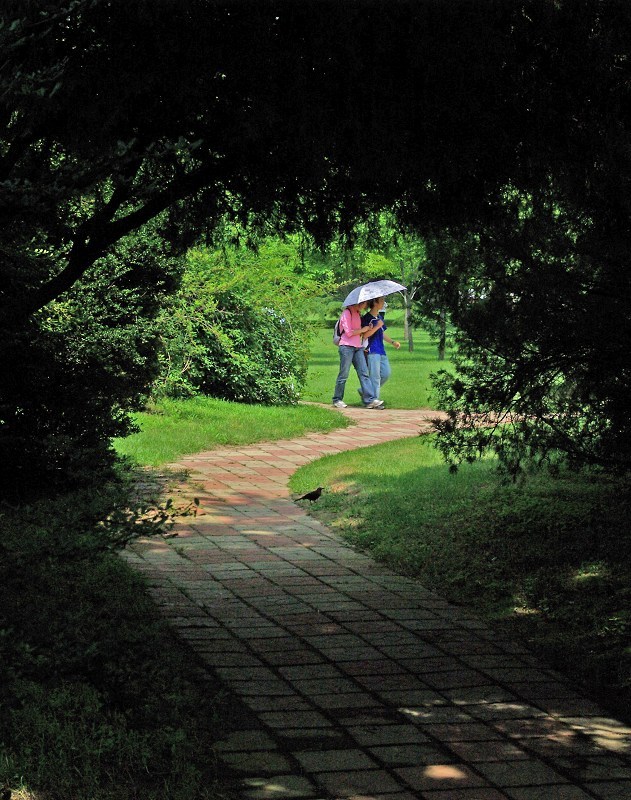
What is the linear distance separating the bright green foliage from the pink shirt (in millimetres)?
695

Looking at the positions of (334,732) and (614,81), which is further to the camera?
(614,81)

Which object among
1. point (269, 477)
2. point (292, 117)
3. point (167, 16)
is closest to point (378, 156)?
point (292, 117)

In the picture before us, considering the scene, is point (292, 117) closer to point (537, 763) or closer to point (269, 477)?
point (537, 763)

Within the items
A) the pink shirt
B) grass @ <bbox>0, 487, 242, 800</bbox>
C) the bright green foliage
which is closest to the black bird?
grass @ <bbox>0, 487, 242, 800</bbox>

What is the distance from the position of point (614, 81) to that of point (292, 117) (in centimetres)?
182

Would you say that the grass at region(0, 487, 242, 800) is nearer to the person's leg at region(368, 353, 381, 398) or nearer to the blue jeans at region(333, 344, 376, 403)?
the blue jeans at region(333, 344, 376, 403)

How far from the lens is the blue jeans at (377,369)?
1931 centimetres

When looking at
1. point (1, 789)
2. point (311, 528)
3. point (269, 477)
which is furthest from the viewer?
point (269, 477)

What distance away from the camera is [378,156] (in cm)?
529

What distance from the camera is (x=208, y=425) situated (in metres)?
15.1

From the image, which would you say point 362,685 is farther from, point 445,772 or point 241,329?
point 241,329

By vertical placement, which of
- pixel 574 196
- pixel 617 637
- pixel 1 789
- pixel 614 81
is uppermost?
pixel 614 81

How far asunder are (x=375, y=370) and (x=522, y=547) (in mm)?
11885

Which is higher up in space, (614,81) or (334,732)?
(614,81)
